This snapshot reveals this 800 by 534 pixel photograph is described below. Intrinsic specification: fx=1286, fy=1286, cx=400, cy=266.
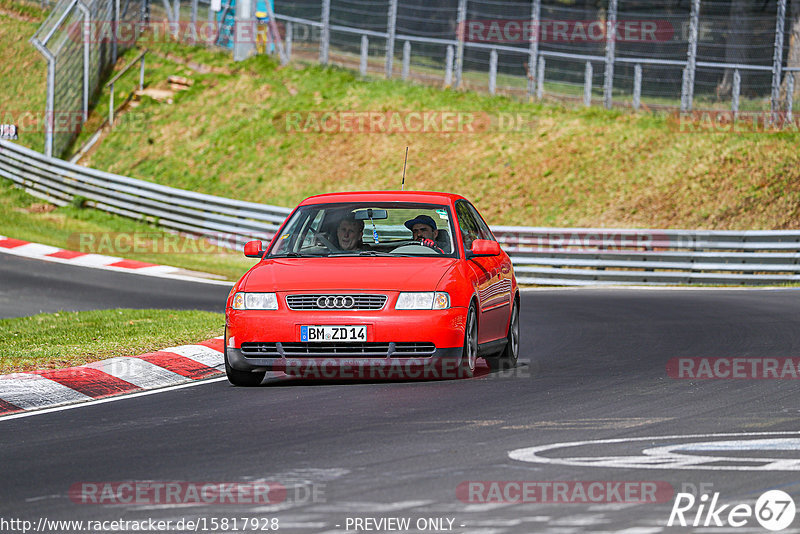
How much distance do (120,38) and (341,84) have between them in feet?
26.2

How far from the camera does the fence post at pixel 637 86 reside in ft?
99.8

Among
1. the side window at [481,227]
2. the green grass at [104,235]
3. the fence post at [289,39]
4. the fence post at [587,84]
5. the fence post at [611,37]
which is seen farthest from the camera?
the fence post at [289,39]

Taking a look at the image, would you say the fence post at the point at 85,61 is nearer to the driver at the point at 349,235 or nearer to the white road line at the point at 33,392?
the driver at the point at 349,235

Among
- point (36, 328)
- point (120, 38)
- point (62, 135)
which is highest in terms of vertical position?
point (120, 38)

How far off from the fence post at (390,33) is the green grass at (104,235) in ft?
30.0

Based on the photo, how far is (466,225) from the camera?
36.2 ft

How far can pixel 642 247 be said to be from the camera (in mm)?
24469

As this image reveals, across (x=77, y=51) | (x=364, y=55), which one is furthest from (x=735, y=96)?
(x=77, y=51)

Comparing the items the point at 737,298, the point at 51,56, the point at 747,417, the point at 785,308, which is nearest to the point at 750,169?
the point at 737,298

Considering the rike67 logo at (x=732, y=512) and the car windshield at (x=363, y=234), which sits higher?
the car windshield at (x=363, y=234)

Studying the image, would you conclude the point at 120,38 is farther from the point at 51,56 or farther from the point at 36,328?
the point at 36,328

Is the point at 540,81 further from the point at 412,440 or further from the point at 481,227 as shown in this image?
the point at 412,440

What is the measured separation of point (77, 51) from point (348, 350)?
2915 centimetres

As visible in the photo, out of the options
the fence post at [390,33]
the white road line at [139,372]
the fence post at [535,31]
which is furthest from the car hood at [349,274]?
the fence post at [390,33]
